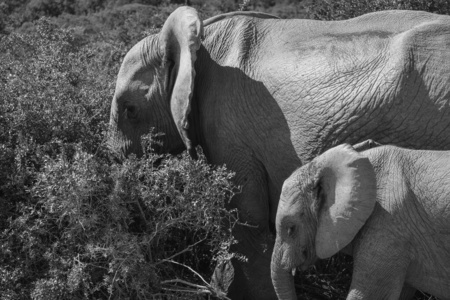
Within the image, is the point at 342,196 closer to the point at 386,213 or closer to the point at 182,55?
the point at 386,213

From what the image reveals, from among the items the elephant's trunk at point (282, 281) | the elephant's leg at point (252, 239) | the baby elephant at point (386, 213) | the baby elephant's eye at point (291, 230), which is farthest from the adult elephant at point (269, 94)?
the elephant's trunk at point (282, 281)

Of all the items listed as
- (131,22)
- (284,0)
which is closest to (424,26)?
(131,22)

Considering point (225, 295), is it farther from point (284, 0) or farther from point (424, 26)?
point (284, 0)

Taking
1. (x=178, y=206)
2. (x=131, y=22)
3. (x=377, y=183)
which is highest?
(x=377, y=183)

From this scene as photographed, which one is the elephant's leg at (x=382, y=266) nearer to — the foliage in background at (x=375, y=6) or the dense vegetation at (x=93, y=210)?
the dense vegetation at (x=93, y=210)

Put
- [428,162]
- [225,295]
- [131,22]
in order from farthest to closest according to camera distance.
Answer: [131,22]
[225,295]
[428,162]

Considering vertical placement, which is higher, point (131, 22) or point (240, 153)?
point (240, 153)

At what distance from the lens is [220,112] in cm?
679

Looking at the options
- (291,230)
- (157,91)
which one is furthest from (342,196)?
(157,91)

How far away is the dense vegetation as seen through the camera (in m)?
6.45

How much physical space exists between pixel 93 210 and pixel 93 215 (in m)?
→ 0.06

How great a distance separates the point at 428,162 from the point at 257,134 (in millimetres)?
1366

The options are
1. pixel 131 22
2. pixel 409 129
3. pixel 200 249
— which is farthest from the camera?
pixel 131 22

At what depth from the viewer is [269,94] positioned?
6609 millimetres
